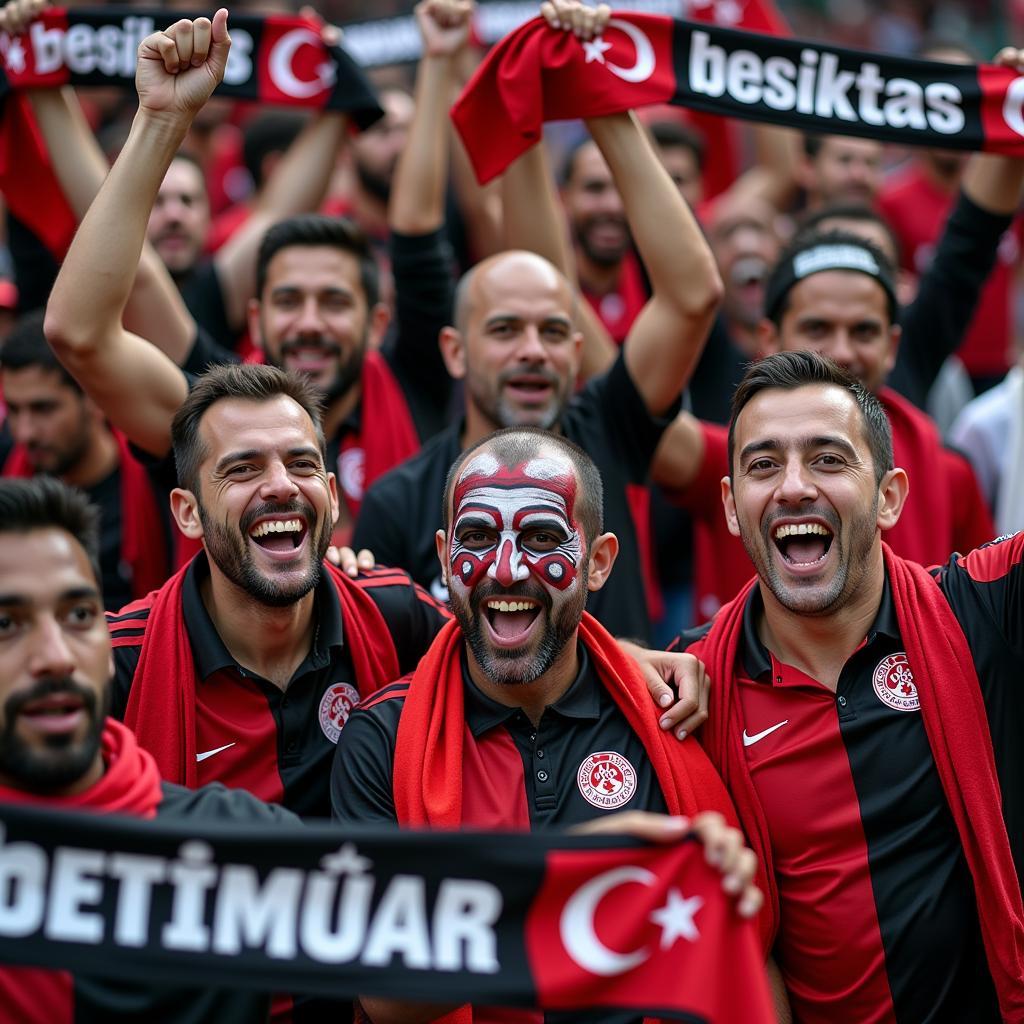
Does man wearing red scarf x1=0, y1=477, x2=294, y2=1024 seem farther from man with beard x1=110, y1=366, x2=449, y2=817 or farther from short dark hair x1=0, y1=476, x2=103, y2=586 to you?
man with beard x1=110, y1=366, x2=449, y2=817

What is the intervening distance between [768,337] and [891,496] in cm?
176

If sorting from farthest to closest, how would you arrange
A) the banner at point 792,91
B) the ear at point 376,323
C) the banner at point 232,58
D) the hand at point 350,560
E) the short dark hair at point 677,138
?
1. the short dark hair at point 677,138
2. the ear at point 376,323
3. the banner at point 232,58
4. the banner at point 792,91
5. the hand at point 350,560

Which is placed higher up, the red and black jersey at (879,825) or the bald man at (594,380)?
the bald man at (594,380)

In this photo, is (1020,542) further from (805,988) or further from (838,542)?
(805,988)

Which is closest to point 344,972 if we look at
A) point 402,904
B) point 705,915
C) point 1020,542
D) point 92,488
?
point 402,904

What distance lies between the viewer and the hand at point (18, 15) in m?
5.41

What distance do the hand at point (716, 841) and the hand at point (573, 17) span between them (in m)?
2.91

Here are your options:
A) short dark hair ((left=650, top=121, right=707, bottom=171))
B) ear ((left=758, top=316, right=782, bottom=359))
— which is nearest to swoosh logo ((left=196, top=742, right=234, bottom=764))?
ear ((left=758, top=316, right=782, bottom=359))

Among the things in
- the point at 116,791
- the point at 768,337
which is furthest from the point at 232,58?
the point at 116,791

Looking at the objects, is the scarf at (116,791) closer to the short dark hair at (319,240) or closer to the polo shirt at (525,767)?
the polo shirt at (525,767)

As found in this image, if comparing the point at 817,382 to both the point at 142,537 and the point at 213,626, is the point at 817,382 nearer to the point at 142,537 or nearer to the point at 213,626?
the point at 213,626

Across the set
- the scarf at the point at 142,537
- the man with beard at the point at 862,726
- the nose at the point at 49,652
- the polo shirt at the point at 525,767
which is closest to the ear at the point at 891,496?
the man with beard at the point at 862,726

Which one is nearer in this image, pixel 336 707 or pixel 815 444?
pixel 815 444

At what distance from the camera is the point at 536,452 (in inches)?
165
